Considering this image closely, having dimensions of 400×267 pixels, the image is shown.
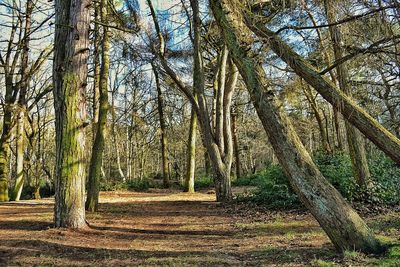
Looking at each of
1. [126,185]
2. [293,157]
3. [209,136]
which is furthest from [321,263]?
[126,185]

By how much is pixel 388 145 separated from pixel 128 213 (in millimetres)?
6630

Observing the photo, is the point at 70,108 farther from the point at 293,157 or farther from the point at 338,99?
the point at 338,99

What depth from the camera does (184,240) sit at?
6027mm

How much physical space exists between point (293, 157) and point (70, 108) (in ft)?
12.9

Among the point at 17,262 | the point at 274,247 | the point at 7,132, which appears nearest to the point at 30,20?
the point at 7,132

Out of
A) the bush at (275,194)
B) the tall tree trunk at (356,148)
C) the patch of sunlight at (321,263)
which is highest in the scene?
the tall tree trunk at (356,148)

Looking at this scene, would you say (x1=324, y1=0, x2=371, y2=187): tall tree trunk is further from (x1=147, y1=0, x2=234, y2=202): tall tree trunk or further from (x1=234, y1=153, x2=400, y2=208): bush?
(x1=147, y1=0, x2=234, y2=202): tall tree trunk

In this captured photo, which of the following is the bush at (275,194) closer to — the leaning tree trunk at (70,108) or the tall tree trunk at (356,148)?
the tall tree trunk at (356,148)

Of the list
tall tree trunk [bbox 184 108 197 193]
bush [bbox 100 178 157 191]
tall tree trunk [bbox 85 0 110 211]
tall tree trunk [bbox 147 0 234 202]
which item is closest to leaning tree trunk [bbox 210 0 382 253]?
tall tree trunk [bbox 85 0 110 211]

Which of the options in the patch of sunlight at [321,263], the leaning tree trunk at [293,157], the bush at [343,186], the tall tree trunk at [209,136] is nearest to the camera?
the patch of sunlight at [321,263]

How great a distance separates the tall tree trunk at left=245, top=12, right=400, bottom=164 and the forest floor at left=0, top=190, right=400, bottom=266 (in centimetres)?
124

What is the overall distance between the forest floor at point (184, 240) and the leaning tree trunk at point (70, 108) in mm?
437

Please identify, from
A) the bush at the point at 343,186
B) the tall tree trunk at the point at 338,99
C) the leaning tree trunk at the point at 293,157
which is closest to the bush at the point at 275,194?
the bush at the point at 343,186

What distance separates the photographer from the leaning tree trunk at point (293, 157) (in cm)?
414
